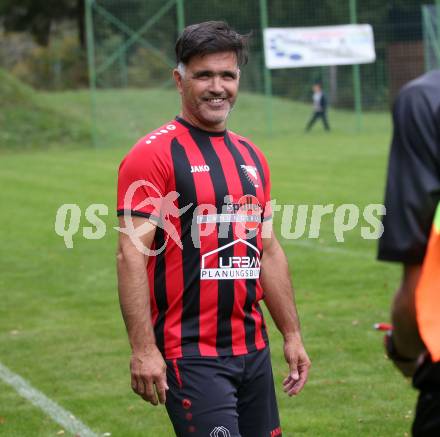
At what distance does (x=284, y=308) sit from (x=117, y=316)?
5.71 m

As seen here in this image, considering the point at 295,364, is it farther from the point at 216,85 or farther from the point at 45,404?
the point at 45,404

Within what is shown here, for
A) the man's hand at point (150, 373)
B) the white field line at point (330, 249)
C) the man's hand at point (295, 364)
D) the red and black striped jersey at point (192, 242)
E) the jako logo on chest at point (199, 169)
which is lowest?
the white field line at point (330, 249)

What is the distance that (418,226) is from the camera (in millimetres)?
2529

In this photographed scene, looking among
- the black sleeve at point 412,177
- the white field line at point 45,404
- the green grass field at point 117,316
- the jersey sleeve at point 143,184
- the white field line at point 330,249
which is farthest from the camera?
the white field line at point 330,249

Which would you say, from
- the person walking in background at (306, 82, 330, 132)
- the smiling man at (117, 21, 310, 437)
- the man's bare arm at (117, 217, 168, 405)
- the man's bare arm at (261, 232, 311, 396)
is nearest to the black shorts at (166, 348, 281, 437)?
the smiling man at (117, 21, 310, 437)

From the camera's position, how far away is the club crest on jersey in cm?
462

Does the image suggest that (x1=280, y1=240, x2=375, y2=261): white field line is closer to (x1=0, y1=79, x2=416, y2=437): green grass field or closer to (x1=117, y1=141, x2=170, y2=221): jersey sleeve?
(x1=0, y1=79, x2=416, y2=437): green grass field

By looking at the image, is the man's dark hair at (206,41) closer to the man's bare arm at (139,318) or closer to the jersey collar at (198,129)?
the jersey collar at (198,129)

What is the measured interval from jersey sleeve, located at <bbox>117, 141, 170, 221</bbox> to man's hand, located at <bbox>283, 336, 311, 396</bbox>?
889mm

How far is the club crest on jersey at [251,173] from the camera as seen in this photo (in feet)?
15.2

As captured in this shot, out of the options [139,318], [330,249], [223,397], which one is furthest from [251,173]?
[330,249]

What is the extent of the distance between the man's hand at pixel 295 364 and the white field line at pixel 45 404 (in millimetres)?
2494

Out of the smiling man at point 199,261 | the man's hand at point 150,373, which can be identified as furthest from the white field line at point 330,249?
the man's hand at point 150,373

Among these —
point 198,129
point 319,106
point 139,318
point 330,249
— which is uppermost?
point 198,129
